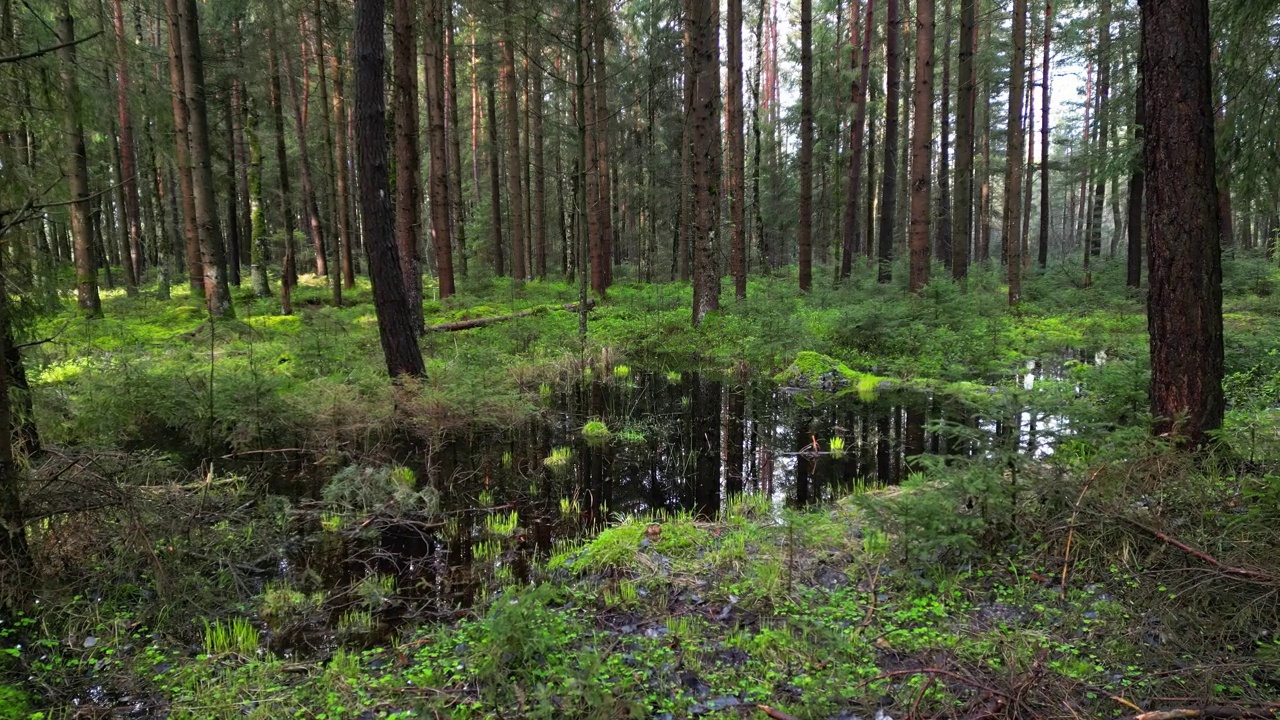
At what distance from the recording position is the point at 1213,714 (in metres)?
2.29

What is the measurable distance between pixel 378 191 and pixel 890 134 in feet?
52.2

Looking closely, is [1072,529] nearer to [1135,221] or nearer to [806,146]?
[806,146]

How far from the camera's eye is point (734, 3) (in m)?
18.5

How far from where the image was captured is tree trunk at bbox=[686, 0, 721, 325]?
1421 centimetres

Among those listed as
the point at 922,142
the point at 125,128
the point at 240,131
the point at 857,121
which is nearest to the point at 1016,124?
the point at 922,142

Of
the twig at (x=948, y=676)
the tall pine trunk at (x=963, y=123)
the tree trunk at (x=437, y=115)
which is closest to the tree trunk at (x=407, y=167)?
the tree trunk at (x=437, y=115)

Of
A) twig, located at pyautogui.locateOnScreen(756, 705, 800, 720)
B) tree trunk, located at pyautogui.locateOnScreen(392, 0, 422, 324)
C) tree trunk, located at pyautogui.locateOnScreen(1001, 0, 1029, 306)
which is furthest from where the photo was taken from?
tree trunk, located at pyautogui.locateOnScreen(1001, 0, 1029, 306)

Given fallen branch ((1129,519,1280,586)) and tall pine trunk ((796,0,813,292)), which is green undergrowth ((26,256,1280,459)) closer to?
tall pine trunk ((796,0,813,292))

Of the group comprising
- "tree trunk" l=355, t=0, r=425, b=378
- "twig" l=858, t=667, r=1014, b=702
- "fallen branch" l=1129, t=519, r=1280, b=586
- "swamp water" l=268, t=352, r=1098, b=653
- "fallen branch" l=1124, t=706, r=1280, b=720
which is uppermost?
"tree trunk" l=355, t=0, r=425, b=378

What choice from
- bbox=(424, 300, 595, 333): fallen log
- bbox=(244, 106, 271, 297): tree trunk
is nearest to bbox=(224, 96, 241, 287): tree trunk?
bbox=(244, 106, 271, 297): tree trunk

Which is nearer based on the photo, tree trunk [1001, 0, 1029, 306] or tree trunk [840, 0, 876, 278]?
tree trunk [1001, 0, 1029, 306]

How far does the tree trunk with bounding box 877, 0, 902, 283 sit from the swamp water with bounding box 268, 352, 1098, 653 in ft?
31.2

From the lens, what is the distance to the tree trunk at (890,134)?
1759 centimetres

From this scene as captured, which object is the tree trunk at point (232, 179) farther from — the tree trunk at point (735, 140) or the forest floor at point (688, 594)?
the forest floor at point (688, 594)
